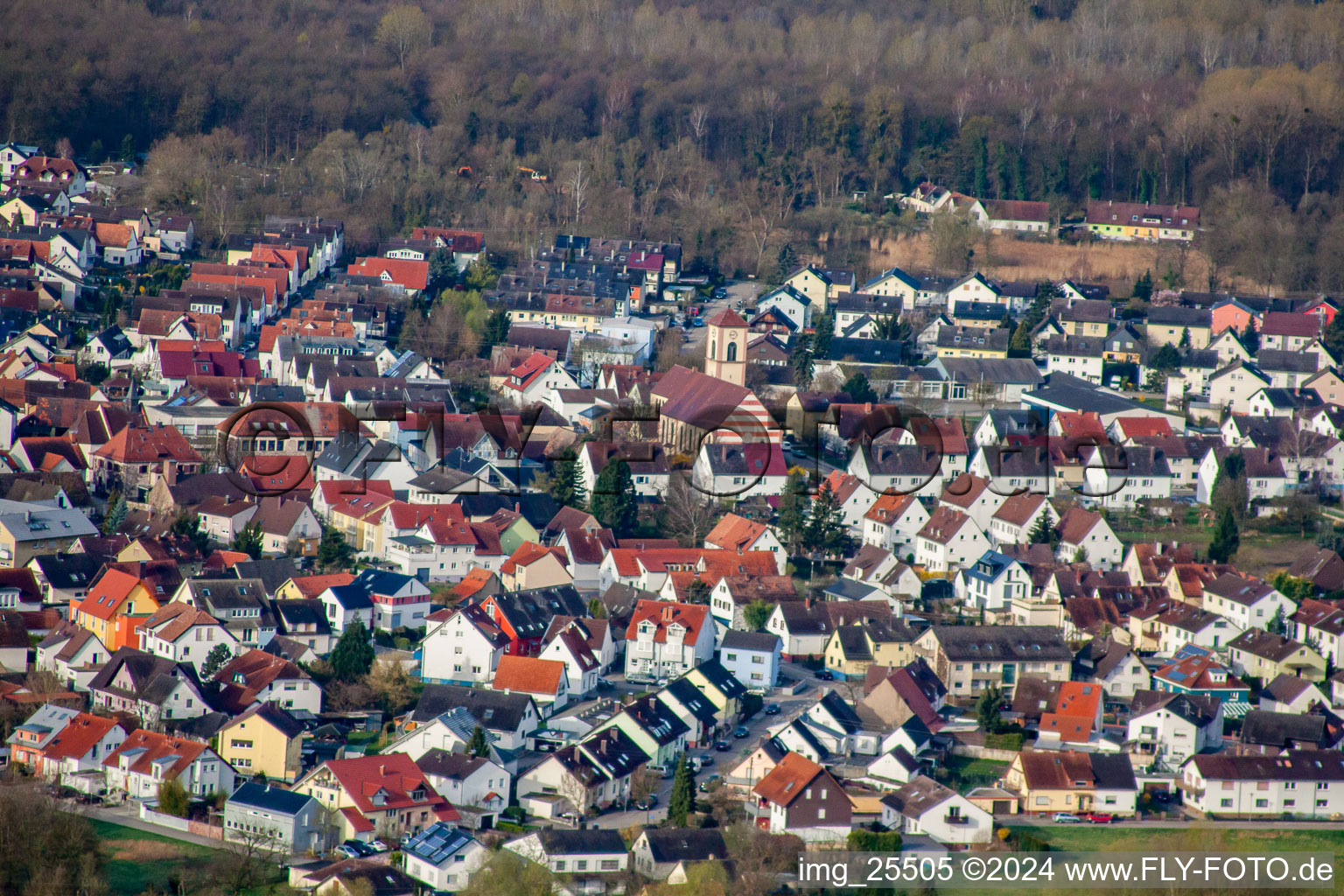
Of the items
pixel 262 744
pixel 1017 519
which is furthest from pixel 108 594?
pixel 1017 519

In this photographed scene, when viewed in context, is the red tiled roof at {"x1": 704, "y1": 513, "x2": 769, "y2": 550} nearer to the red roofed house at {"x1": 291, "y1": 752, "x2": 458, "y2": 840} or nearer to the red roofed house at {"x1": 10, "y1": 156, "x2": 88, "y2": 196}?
the red roofed house at {"x1": 291, "y1": 752, "x2": 458, "y2": 840}

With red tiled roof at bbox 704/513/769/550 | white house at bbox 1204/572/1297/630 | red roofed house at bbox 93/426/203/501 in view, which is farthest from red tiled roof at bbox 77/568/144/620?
white house at bbox 1204/572/1297/630

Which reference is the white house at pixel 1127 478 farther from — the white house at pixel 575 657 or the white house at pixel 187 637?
the white house at pixel 187 637

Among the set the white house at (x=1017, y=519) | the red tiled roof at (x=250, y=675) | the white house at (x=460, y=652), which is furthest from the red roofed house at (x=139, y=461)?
the white house at (x=1017, y=519)

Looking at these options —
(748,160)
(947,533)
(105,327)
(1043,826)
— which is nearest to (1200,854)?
(1043,826)

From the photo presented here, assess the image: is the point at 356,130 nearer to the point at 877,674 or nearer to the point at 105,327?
the point at 105,327
